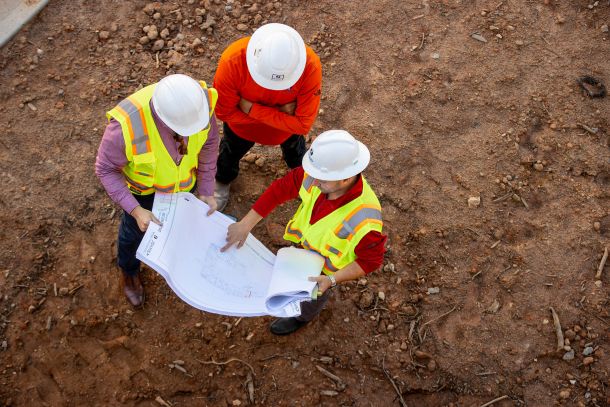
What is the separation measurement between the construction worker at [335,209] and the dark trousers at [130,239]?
624 millimetres

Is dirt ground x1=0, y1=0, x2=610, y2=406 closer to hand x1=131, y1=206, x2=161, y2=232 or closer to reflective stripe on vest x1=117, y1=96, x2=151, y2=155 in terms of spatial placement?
hand x1=131, y1=206, x2=161, y2=232

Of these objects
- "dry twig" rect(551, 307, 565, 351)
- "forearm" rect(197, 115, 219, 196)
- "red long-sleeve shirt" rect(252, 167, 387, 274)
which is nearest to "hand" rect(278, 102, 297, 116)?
"forearm" rect(197, 115, 219, 196)

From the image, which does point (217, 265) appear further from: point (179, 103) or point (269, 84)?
point (269, 84)

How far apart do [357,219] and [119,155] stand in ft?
4.26

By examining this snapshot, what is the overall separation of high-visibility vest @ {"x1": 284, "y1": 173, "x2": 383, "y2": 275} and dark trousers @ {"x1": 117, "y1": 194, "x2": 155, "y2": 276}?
945 mm

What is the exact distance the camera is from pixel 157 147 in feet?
9.38

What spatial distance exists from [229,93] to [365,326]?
2015 mm

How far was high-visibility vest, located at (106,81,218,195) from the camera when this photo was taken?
9.04ft

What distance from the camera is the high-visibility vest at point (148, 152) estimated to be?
2.76 metres

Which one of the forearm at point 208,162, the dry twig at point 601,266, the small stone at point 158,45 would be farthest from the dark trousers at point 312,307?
the small stone at point 158,45

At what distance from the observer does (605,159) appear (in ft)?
15.1

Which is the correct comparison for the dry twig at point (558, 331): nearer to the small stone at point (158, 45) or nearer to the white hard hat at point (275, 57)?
the white hard hat at point (275, 57)

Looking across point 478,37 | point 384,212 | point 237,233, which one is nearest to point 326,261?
point 237,233

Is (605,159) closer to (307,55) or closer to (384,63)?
(384,63)
